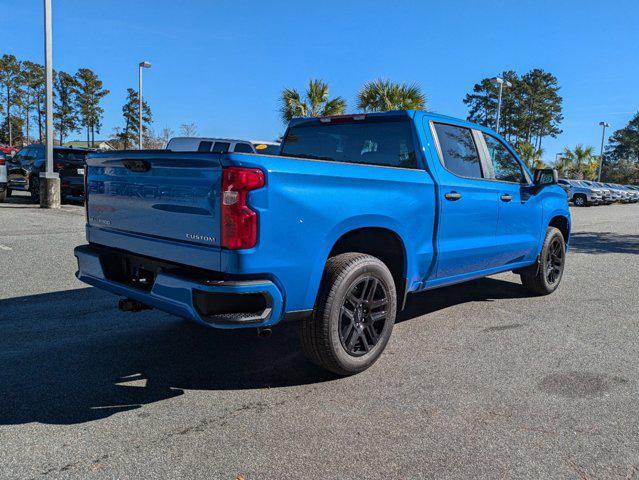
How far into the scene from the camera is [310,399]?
3213 millimetres

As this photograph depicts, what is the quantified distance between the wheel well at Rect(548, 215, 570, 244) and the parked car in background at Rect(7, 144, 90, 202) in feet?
38.8

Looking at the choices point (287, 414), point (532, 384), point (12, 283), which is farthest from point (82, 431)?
point (12, 283)

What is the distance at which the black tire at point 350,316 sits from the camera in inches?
128

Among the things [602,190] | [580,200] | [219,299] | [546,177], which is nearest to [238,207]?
[219,299]

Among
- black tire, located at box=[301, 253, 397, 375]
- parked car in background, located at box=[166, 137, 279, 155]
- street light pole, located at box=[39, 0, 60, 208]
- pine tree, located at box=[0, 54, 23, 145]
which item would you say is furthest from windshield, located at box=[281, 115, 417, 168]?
pine tree, located at box=[0, 54, 23, 145]

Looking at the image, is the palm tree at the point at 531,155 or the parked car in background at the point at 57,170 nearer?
the parked car in background at the point at 57,170

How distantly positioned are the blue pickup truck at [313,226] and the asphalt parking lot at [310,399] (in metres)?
0.46

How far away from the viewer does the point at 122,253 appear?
11.8 feet

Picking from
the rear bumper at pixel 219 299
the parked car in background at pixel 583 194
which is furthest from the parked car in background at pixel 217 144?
the parked car in background at pixel 583 194

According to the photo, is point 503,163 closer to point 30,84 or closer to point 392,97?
point 392,97

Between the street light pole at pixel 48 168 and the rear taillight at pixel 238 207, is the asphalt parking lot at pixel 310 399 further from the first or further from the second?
the street light pole at pixel 48 168

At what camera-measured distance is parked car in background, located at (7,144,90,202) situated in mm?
14516

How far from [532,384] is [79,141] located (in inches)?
3425

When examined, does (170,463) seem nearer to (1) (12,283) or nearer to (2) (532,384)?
(2) (532,384)
